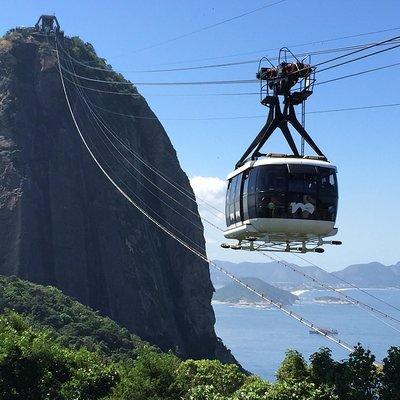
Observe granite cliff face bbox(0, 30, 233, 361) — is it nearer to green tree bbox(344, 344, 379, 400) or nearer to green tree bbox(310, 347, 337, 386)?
green tree bbox(310, 347, 337, 386)

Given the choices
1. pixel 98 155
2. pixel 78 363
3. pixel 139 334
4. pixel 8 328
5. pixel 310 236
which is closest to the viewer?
pixel 310 236

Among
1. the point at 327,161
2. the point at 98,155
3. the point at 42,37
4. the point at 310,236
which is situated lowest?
the point at 310,236

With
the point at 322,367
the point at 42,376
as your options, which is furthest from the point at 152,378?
the point at 322,367

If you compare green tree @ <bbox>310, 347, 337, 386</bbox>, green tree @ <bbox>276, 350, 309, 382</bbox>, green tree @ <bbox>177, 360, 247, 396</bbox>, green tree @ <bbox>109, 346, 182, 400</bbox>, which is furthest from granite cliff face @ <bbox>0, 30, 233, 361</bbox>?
green tree @ <bbox>310, 347, 337, 386</bbox>

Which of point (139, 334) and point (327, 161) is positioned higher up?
point (327, 161)

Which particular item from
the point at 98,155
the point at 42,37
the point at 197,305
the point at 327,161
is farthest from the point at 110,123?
the point at 327,161

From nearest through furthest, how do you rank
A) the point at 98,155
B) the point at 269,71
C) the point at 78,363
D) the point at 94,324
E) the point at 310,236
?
the point at 310,236 → the point at 269,71 → the point at 78,363 → the point at 94,324 → the point at 98,155

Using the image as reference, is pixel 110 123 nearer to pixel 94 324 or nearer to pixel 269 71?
pixel 94 324

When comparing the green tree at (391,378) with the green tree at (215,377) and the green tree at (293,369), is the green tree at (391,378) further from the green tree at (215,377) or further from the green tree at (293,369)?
the green tree at (215,377)
